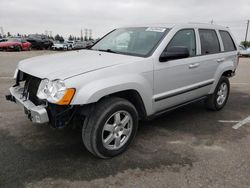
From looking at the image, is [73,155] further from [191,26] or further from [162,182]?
[191,26]

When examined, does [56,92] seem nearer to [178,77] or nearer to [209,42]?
[178,77]

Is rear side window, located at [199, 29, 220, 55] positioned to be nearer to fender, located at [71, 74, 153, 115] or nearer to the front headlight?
fender, located at [71, 74, 153, 115]

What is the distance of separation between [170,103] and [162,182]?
1422 millimetres

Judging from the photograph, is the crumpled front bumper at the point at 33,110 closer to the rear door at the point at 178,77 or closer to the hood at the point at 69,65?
the hood at the point at 69,65

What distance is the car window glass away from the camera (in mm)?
3605

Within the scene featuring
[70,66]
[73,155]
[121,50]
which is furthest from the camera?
[121,50]

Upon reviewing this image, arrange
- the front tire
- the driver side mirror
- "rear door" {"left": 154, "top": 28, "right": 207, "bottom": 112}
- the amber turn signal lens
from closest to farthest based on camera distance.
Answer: the amber turn signal lens
the front tire
the driver side mirror
"rear door" {"left": 154, "top": 28, "right": 207, "bottom": 112}

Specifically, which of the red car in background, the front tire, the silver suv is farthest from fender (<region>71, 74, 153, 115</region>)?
the red car in background

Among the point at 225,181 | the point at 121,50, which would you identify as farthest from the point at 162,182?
the point at 121,50

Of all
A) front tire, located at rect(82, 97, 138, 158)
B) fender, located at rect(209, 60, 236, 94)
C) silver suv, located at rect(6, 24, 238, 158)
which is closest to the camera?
silver suv, located at rect(6, 24, 238, 158)

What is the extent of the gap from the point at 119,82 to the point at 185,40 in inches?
66.3

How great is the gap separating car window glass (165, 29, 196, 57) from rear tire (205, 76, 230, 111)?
1.24 m

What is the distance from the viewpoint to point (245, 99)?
6.10 meters

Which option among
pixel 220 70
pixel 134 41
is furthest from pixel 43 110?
pixel 220 70
